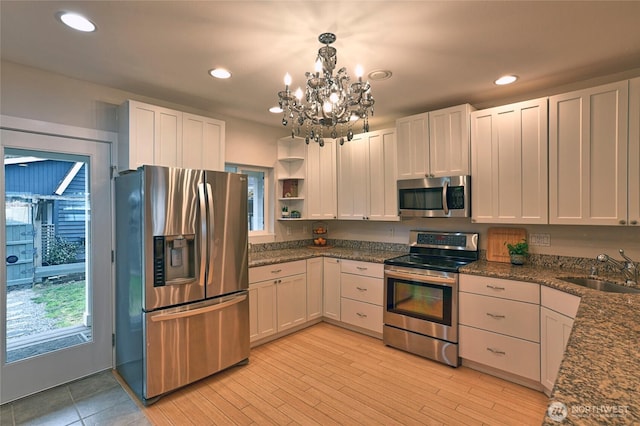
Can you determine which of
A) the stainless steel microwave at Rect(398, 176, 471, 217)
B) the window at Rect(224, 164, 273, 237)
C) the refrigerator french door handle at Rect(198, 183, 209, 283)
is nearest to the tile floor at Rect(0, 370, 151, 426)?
the refrigerator french door handle at Rect(198, 183, 209, 283)

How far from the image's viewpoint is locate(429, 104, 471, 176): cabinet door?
3.12 meters

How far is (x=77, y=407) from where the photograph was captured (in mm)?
2375

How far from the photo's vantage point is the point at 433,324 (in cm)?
305

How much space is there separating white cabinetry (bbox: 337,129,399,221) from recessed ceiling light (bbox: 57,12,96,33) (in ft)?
9.03

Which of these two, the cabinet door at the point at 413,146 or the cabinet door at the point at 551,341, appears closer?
the cabinet door at the point at 551,341

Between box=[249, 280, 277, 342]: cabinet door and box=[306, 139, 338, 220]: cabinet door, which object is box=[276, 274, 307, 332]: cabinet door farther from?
box=[306, 139, 338, 220]: cabinet door

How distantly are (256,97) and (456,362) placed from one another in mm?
3147

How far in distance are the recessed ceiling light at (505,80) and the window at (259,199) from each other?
279 cm

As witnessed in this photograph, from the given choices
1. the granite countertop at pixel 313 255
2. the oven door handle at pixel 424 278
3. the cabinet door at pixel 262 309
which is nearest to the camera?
the oven door handle at pixel 424 278

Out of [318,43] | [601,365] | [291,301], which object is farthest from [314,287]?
[601,365]

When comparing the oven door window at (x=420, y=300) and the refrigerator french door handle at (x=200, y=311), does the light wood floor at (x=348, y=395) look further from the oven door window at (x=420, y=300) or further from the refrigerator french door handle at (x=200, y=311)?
the refrigerator french door handle at (x=200, y=311)

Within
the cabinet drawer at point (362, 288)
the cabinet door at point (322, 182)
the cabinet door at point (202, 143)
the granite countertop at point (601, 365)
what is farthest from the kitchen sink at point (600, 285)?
the cabinet door at point (202, 143)

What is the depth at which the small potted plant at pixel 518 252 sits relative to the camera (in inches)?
117

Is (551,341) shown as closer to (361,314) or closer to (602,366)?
(602,366)
